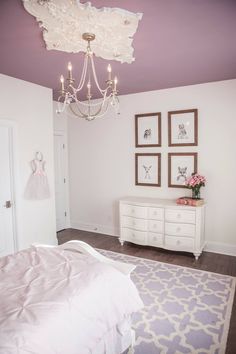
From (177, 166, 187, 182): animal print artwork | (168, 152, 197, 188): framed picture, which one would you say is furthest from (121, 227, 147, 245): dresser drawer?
(177, 166, 187, 182): animal print artwork

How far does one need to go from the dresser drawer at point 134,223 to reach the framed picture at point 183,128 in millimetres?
1429

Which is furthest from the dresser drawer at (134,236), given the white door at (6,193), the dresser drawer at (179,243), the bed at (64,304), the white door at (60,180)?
the bed at (64,304)

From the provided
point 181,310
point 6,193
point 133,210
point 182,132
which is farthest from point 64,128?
point 181,310

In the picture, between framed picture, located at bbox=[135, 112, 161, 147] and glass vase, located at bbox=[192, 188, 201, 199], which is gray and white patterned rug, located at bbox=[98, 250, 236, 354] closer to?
glass vase, located at bbox=[192, 188, 201, 199]

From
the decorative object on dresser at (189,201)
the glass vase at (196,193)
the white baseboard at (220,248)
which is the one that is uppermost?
the glass vase at (196,193)

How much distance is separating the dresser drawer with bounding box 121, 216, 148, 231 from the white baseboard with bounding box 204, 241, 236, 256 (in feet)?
3.53

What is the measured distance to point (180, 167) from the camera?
167 inches

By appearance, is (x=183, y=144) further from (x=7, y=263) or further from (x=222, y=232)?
(x=7, y=263)

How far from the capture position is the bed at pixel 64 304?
4.35 feet

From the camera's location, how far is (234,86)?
3768 mm

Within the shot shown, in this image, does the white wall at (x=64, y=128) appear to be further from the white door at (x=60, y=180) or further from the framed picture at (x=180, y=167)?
the framed picture at (x=180, y=167)

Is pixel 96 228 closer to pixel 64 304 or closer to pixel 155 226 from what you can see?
pixel 155 226

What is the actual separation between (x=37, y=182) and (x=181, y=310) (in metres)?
2.73

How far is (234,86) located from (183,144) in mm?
1139
